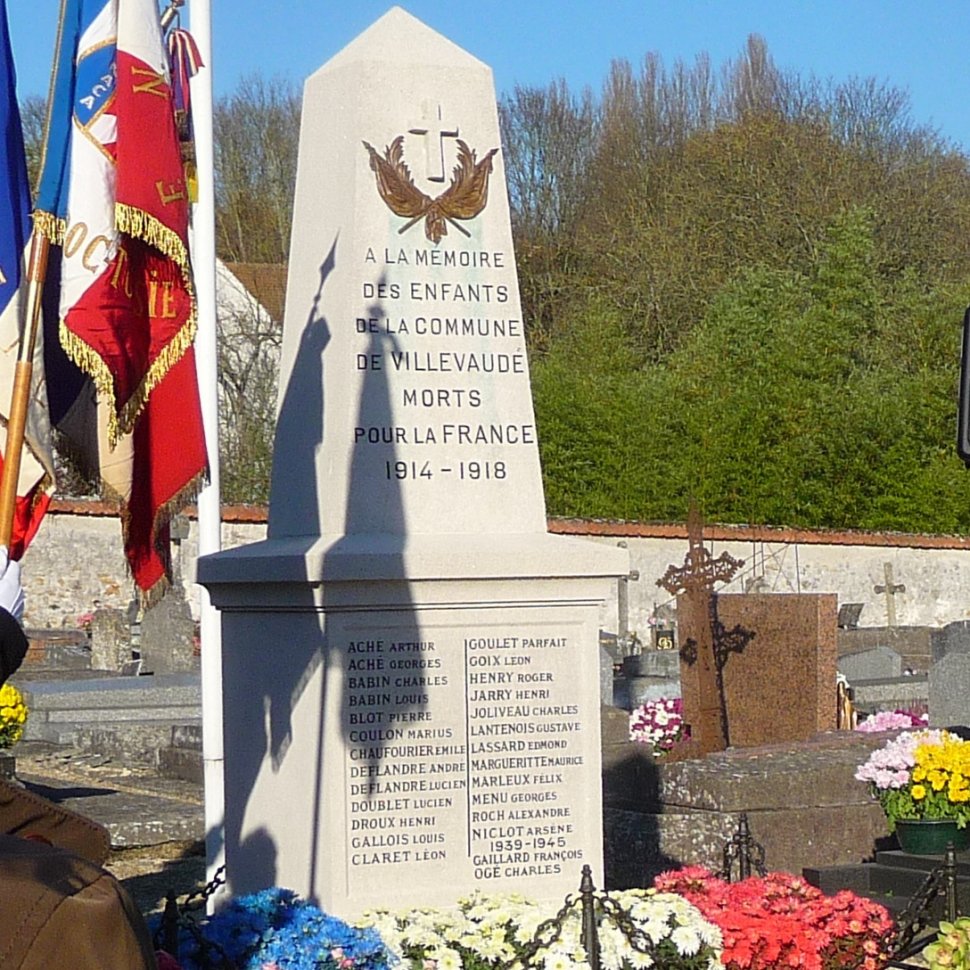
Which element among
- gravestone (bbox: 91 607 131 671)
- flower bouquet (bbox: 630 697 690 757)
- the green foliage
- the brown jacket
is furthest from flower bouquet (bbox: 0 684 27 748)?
the green foliage

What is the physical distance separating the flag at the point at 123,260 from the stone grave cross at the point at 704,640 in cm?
603

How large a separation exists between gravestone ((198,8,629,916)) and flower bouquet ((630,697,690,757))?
4.93m

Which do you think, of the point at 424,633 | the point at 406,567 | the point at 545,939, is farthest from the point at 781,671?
the point at 545,939

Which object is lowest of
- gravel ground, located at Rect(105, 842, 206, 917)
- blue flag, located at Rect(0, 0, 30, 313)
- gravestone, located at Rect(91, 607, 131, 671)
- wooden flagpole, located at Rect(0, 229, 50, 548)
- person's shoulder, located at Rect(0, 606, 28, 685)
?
gravel ground, located at Rect(105, 842, 206, 917)

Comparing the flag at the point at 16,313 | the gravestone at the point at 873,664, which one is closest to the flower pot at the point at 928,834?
the flag at the point at 16,313

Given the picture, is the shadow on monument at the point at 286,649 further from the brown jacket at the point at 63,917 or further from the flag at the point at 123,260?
the brown jacket at the point at 63,917

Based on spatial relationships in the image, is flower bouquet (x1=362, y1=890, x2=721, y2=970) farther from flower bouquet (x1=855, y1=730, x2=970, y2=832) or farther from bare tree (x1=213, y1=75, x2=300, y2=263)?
bare tree (x1=213, y1=75, x2=300, y2=263)

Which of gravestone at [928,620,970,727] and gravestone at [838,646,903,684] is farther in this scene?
gravestone at [838,646,903,684]

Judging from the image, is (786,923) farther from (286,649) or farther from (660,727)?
(660,727)

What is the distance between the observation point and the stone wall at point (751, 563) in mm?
26859

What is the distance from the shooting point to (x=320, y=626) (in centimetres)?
586

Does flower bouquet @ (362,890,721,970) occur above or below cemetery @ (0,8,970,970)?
below

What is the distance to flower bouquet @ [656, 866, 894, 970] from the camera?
5.44 m

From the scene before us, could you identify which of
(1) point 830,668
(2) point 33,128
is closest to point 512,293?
(1) point 830,668
